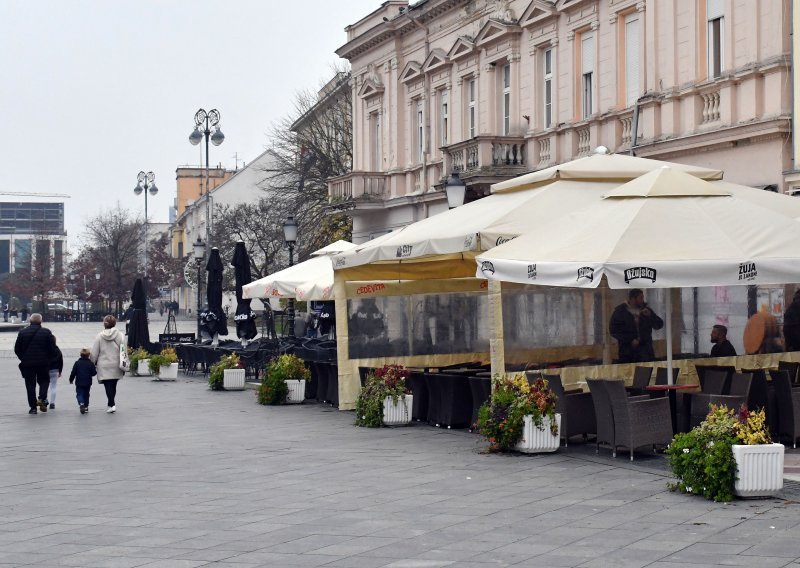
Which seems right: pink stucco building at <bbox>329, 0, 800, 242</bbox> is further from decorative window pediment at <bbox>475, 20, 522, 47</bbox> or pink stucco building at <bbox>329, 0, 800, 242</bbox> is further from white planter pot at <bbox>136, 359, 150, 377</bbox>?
white planter pot at <bbox>136, 359, 150, 377</bbox>

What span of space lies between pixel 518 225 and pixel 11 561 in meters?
8.31

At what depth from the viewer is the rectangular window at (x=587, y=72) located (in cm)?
2945

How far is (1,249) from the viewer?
649ft

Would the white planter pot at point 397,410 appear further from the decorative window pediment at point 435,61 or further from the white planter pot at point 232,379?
the decorative window pediment at point 435,61

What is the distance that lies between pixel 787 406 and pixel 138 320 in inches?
956

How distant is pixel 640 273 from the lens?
1290cm

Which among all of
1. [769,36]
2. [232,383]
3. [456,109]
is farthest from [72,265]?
[769,36]

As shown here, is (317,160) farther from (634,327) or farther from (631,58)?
(634,327)

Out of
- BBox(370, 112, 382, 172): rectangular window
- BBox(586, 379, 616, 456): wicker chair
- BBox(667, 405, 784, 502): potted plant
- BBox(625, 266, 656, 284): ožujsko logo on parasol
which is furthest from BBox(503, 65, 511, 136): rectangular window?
BBox(667, 405, 784, 502): potted plant

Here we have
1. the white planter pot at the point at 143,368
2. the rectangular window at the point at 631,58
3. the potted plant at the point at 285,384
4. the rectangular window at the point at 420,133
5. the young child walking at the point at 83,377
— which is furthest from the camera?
the rectangular window at the point at 420,133

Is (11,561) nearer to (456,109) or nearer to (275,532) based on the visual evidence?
(275,532)

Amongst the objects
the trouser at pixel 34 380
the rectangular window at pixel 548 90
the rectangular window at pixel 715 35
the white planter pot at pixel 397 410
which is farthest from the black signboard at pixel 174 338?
the white planter pot at pixel 397 410

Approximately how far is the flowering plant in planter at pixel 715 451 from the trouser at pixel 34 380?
1374cm

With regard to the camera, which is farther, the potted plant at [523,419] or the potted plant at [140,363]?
the potted plant at [140,363]
